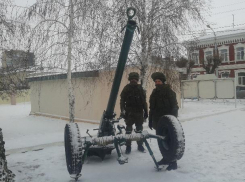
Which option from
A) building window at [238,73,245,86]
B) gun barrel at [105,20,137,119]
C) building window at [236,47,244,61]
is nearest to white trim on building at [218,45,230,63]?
building window at [236,47,244,61]

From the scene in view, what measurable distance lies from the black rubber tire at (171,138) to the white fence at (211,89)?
15.1 meters

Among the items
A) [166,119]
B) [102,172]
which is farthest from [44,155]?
[166,119]

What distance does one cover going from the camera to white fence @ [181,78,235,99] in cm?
1878

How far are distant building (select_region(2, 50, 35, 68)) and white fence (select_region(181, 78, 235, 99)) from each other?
485 inches

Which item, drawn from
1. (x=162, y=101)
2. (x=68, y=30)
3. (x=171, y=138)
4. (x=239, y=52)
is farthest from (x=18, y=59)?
(x=239, y=52)

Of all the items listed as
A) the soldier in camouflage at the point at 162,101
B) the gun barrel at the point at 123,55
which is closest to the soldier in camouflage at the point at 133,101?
the soldier in camouflage at the point at 162,101

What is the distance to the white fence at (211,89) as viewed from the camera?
1878 cm

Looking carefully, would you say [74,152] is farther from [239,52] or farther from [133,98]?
[239,52]

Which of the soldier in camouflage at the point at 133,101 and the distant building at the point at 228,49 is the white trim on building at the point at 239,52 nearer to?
the distant building at the point at 228,49

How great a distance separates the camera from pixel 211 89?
66.4 ft

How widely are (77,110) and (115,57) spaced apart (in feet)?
14.9

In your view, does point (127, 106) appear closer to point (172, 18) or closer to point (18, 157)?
point (18, 157)

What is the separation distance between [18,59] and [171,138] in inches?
296

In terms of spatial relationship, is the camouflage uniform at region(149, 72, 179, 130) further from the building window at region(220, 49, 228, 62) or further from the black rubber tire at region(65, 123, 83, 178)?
the building window at region(220, 49, 228, 62)
